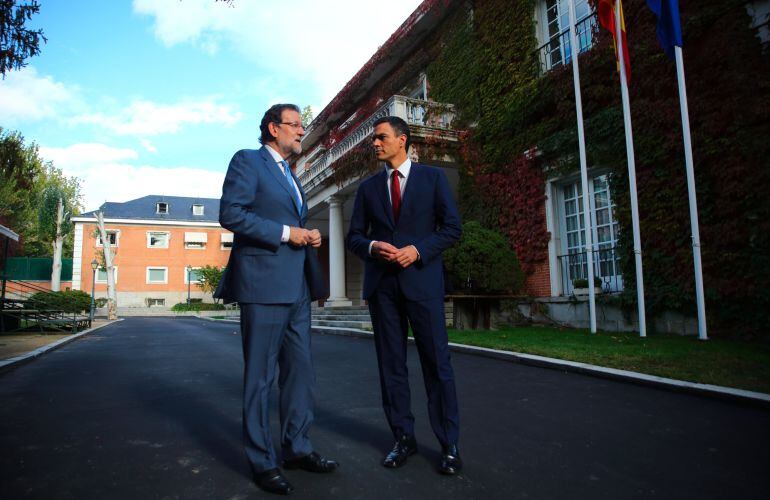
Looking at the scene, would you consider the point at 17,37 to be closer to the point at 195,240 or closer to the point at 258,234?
the point at 258,234

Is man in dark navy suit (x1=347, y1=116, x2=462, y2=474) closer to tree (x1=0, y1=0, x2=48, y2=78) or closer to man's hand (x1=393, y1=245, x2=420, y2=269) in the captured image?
man's hand (x1=393, y1=245, x2=420, y2=269)

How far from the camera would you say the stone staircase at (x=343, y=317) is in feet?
38.8

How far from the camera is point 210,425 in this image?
3.24 meters

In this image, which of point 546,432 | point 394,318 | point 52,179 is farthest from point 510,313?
point 52,179

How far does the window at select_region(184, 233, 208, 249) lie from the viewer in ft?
144

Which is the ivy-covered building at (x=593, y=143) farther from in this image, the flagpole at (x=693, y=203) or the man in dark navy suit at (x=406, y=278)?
the man in dark navy suit at (x=406, y=278)

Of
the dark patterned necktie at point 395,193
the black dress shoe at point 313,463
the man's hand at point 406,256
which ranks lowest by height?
the black dress shoe at point 313,463

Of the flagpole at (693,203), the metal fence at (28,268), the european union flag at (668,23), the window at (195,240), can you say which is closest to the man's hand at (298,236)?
the flagpole at (693,203)

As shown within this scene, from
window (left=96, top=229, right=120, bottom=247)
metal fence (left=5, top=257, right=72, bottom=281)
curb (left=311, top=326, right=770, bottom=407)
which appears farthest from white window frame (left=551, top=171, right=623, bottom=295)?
window (left=96, top=229, right=120, bottom=247)

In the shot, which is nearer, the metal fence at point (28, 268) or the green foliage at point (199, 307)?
the metal fence at point (28, 268)

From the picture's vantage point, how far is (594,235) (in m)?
9.57

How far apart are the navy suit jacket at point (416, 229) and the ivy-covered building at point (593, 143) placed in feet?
20.1

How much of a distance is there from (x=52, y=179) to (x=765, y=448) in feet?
173

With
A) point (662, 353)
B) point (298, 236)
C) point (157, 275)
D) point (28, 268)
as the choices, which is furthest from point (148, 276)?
point (298, 236)
